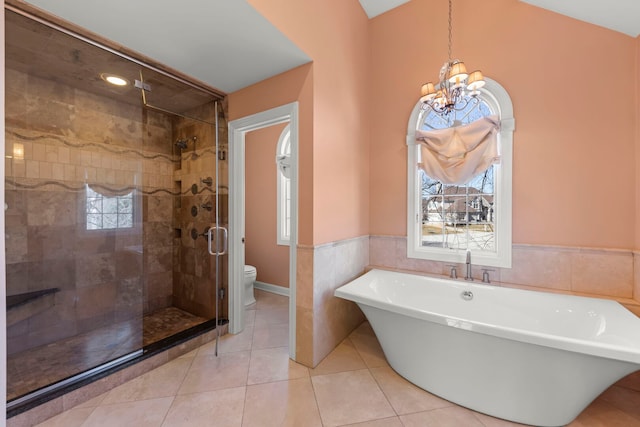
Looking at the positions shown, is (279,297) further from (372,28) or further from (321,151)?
(372,28)

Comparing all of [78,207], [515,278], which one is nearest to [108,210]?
[78,207]

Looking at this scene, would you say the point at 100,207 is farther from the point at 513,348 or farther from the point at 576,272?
the point at 576,272

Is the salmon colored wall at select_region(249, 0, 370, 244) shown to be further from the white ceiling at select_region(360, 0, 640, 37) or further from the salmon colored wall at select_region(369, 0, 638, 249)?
the white ceiling at select_region(360, 0, 640, 37)

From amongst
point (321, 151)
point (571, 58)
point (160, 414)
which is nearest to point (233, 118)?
point (321, 151)

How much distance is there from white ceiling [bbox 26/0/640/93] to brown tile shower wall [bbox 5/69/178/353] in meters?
1.03

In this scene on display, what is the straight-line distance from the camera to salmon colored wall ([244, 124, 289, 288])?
365cm

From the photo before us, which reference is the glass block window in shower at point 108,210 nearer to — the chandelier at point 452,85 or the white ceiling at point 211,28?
the white ceiling at point 211,28

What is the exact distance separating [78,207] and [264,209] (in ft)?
6.60

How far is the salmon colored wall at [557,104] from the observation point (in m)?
1.85

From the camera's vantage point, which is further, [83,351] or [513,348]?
[83,351]

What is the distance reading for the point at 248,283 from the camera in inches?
120

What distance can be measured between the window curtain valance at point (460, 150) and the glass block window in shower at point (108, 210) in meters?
3.07

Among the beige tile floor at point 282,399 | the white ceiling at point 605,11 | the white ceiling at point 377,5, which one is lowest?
the beige tile floor at point 282,399

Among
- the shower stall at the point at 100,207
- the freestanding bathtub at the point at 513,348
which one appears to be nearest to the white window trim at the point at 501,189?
the freestanding bathtub at the point at 513,348
